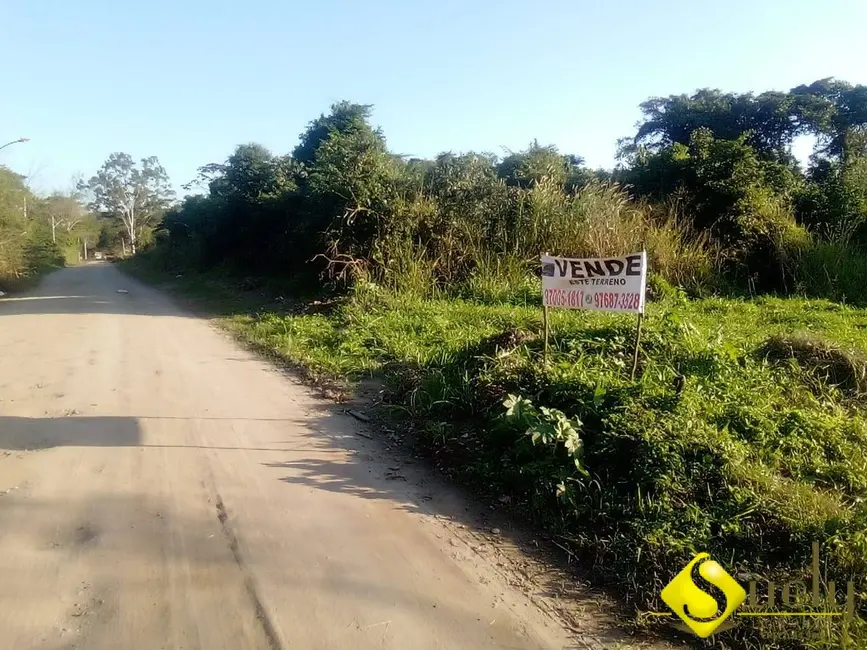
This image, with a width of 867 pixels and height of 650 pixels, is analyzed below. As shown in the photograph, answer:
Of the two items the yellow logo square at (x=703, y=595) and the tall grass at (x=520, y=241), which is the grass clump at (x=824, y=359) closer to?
the yellow logo square at (x=703, y=595)

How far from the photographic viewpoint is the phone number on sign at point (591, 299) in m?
5.01

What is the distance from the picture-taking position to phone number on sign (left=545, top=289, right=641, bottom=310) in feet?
16.4

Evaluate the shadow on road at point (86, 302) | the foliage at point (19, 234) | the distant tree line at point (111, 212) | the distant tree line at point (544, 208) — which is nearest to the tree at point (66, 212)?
the distant tree line at point (111, 212)

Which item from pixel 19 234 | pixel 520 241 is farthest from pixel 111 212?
pixel 520 241

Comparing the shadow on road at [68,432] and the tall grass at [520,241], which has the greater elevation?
the tall grass at [520,241]

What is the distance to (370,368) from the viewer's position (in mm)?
7543

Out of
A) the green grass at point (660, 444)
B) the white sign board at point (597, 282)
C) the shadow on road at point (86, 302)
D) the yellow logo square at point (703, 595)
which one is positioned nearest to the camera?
the yellow logo square at point (703, 595)

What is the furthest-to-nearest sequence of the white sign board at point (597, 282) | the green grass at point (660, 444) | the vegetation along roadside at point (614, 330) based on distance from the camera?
the white sign board at point (597, 282) → the vegetation along roadside at point (614, 330) → the green grass at point (660, 444)

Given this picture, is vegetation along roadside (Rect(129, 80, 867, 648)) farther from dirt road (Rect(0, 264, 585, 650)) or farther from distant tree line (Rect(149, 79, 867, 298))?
dirt road (Rect(0, 264, 585, 650))

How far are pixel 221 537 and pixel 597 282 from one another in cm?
355

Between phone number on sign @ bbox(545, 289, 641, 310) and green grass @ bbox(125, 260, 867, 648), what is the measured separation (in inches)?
21.9

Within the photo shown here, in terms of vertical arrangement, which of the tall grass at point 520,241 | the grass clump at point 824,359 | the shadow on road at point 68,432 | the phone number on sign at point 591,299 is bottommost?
the shadow on road at point 68,432

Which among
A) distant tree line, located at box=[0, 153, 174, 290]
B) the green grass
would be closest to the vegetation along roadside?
the green grass

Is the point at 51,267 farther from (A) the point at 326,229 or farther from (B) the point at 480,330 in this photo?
(B) the point at 480,330
